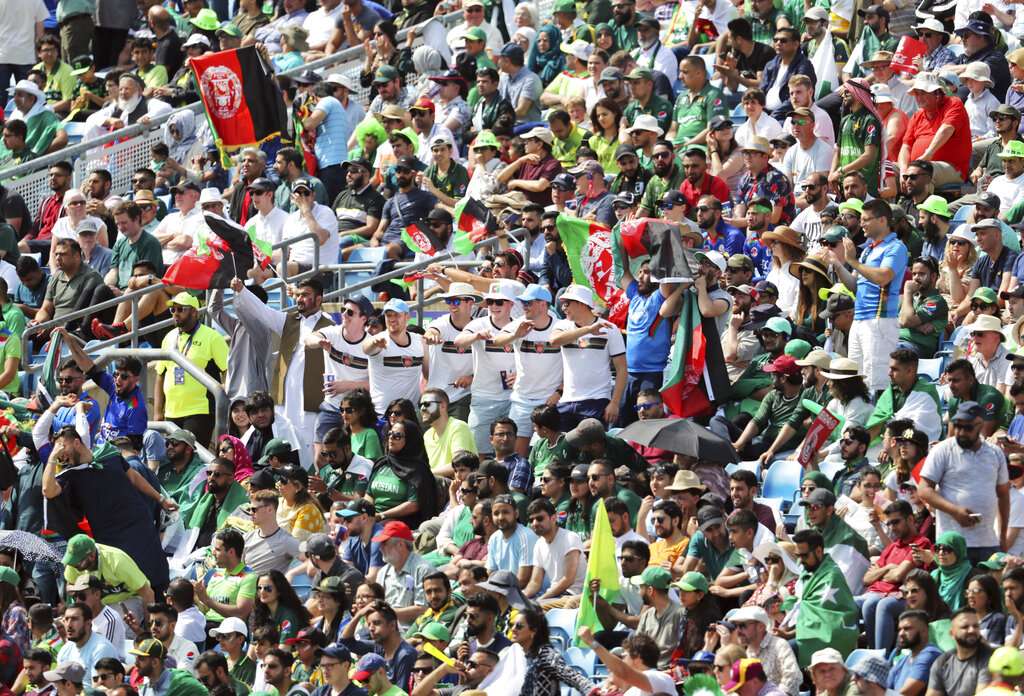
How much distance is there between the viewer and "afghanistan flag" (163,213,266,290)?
1938cm

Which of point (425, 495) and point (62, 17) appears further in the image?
point (62, 17)

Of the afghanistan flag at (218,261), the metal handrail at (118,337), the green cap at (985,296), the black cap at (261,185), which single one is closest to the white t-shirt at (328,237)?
the black cap at (261,185)

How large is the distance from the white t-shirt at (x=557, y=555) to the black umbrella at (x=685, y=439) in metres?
0.95

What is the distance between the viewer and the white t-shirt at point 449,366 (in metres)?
18.4

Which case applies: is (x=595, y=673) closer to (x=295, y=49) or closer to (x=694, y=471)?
(x=694, y=471)

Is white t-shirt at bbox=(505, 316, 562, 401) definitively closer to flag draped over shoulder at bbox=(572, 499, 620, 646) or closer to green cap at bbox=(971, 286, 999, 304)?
green cap at bbox=(971, 286, 999, 304)

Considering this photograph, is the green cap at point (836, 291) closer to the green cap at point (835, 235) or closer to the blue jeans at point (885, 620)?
the green cap at point (835, 235)

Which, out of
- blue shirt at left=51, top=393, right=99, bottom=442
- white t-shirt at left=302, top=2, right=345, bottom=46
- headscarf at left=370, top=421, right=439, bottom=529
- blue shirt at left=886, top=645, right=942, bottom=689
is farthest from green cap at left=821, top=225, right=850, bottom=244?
white t-shirt at left=302, top=2, right=345, bottom=46

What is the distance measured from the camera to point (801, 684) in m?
14.0

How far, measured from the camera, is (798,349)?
1712 cm

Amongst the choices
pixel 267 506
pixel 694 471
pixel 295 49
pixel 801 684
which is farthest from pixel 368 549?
pixel 295 49

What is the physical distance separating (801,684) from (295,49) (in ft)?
43.9

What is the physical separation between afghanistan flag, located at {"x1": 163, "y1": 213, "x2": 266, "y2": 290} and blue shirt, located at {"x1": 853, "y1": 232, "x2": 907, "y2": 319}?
4.63 meters

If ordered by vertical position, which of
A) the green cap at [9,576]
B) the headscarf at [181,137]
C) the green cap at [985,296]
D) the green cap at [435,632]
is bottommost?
the headscarf at [181,137]
